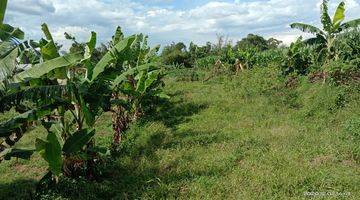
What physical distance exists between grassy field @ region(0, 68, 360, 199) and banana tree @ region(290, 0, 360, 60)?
214cm

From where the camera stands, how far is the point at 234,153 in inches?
298

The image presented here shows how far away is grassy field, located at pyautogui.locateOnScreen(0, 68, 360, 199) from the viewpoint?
601cm

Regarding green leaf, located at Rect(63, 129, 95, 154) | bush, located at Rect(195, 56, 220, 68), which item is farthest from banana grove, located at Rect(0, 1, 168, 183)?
bush, located at Rect(195, 56, 220, 68)

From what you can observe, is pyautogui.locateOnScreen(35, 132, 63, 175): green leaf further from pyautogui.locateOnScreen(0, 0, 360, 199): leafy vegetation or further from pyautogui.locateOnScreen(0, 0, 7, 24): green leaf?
pyautogui.locateOnScreen(0, 0, 7, 24): green leaf

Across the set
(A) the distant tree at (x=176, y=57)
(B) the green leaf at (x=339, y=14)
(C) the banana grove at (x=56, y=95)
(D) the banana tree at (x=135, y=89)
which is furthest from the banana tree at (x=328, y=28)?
(A) the distant tree at (x=176, y=57)

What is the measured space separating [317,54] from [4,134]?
451 inches

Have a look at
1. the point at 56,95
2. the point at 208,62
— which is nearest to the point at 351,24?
the point at 56,95

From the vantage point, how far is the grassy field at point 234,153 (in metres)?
6.01

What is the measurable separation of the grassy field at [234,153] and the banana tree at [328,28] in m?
2.14

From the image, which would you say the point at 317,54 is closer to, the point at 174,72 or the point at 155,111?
the point at 155,111

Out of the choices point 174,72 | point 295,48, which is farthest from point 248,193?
A: point 174,72

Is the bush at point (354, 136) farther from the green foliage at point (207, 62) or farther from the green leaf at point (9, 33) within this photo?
the green foliage at point (207, 62)

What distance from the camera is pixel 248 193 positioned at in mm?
5734

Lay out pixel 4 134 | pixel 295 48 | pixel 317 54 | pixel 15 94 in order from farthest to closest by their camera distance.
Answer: pixel 295 48, pixel 317 54, pixel 4 134, pixel 15 94
